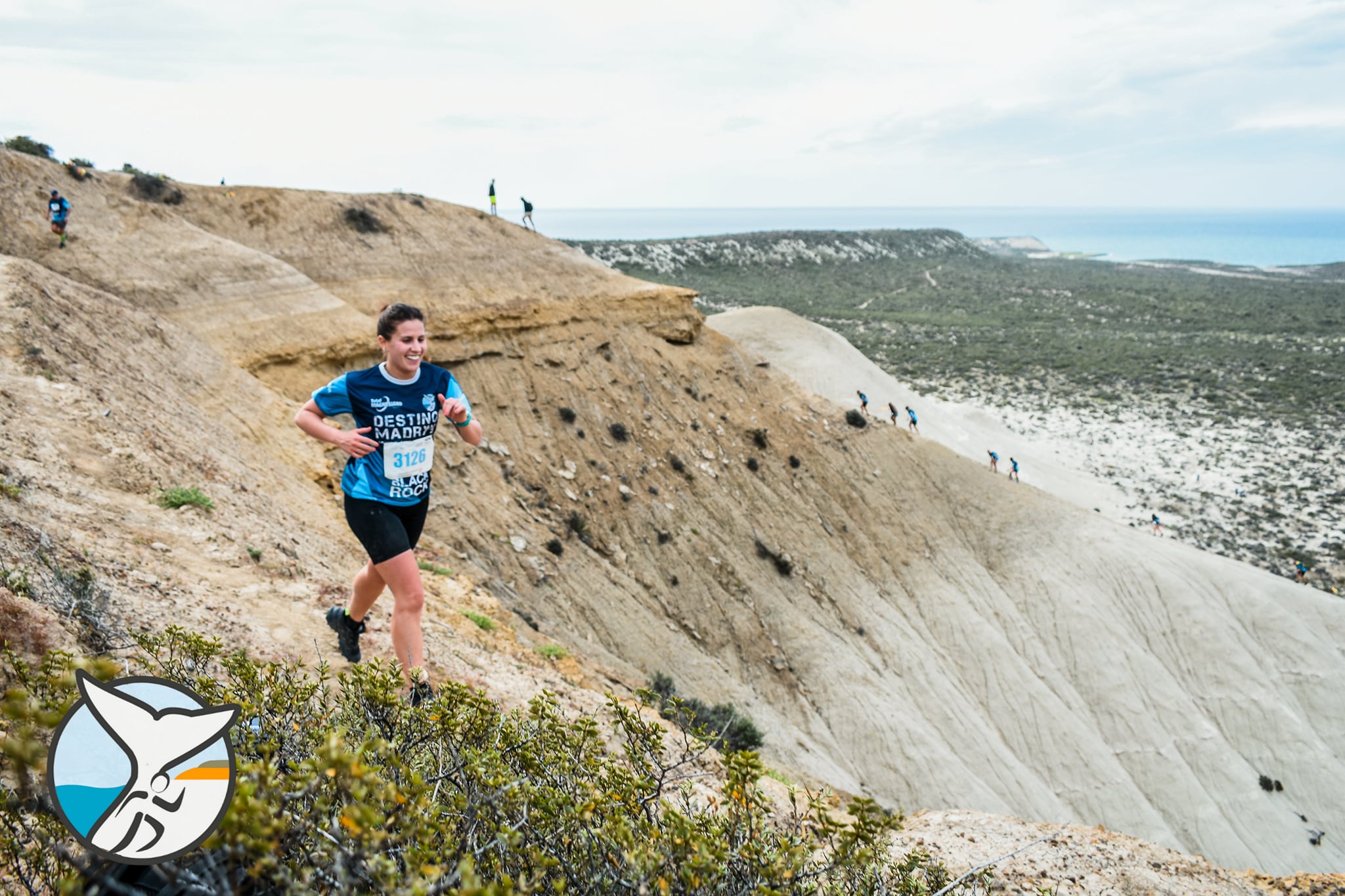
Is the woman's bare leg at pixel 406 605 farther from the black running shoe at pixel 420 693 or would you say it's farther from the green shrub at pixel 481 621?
the green shrub at pixel 481 621

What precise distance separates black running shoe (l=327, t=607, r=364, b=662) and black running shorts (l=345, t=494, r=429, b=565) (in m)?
1.21

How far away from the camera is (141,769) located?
1781mm

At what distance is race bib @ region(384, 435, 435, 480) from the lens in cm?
444

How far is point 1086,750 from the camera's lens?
18.8 m

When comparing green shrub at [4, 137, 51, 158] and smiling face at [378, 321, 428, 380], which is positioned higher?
green shrub at [4, 137, 51, 158]

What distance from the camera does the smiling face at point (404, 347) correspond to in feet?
14.1

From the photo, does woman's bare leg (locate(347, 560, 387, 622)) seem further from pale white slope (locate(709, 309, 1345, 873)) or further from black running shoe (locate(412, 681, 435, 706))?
pale white slope (locate(709, 309, 1345, 873))

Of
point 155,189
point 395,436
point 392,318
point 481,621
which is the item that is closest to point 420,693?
point 395,436

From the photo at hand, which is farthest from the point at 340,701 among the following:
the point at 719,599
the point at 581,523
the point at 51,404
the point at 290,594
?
the point at 719,599

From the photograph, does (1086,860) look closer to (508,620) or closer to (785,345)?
(508,620)

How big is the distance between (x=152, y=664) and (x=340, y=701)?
5.52ft

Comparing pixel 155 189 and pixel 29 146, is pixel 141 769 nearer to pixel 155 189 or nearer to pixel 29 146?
pixel 155 189

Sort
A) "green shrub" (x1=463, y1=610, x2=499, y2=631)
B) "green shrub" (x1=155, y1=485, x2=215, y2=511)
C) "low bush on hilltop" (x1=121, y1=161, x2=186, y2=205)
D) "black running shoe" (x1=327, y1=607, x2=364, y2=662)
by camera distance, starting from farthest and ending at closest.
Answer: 1. "low bush on hilltop" (x1=121, y1=161, x2=186, y2=205)
2. "green shrub" (x1=463, y1=610, x2=499, y2=631)
3. "green shrub" (x1=155, y1=485, x2=215, y2=511)
4. "black running shoe" (x1=327, y1=607, x2=364, y2=662)

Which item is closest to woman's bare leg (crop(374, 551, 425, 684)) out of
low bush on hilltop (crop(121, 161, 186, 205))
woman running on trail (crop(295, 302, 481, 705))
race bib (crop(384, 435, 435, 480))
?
woman running on trail (crop(295, 302, 481, 705))
